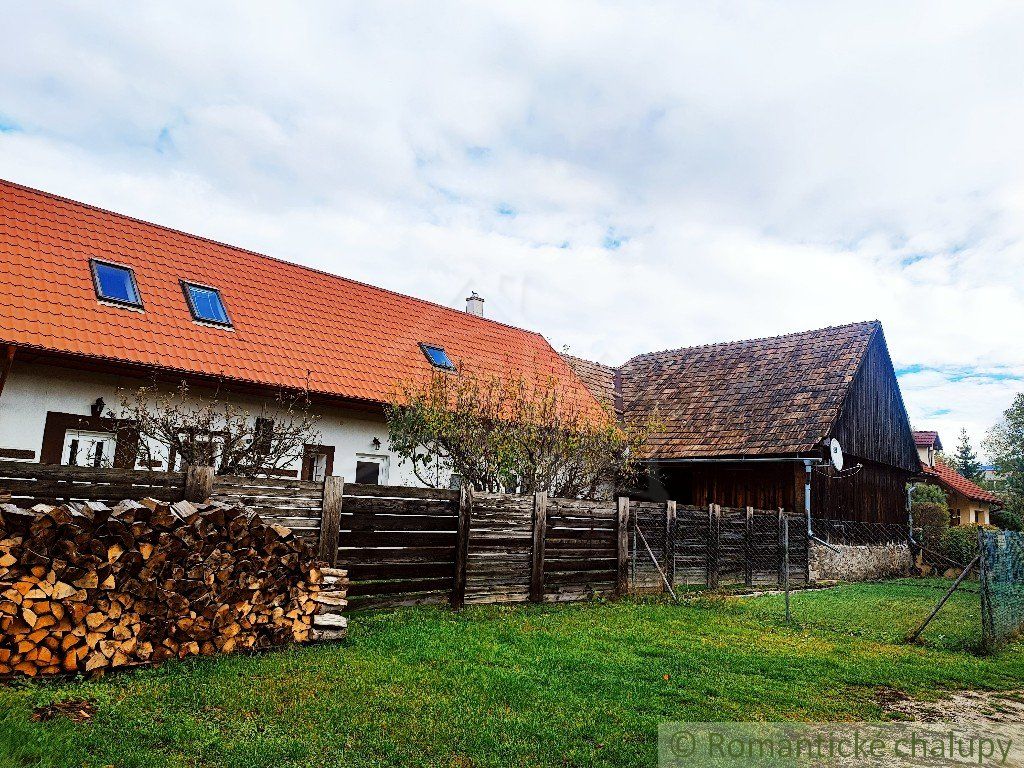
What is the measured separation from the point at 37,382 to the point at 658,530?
36.1 ft

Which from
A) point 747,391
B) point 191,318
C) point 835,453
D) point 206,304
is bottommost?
point 835,453

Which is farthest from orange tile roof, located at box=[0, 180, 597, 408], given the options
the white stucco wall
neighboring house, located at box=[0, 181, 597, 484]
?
the white stucco wall

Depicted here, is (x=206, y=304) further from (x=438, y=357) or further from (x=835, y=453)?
(x=835, y=453)

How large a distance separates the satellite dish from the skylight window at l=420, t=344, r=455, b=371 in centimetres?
1039

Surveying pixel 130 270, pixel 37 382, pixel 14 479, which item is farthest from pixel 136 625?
pixel 130 270

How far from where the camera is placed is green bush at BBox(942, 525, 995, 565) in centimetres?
2239

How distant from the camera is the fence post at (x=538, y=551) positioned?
34.8 feet

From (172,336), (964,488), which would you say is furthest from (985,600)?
(964,488)

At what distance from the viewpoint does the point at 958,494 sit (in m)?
36.9

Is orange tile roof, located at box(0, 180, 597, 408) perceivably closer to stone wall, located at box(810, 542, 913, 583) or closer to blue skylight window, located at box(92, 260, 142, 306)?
blue skylight window, located at box(92, 260, 142, 306)

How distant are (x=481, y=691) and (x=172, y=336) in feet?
35.3

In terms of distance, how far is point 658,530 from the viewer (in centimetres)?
1308

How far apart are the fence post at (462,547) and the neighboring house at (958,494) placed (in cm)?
3188

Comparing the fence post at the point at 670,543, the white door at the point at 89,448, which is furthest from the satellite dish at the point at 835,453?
the white door at the point at 89,448
